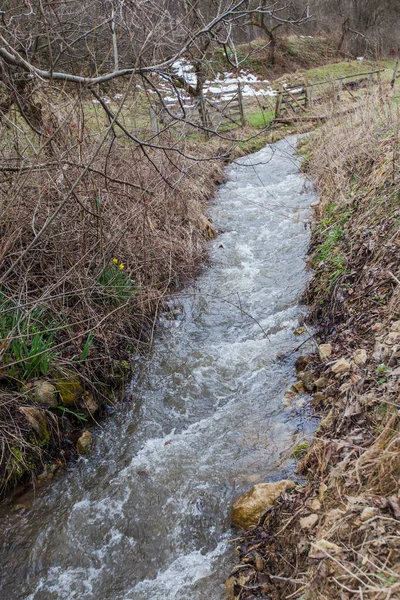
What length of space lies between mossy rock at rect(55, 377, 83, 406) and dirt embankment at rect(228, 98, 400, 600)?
5.76 feet

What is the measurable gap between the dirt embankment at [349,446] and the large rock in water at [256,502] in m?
0.09

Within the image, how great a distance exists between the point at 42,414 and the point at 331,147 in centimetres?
636

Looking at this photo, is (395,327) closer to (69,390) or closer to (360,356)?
(360,356)

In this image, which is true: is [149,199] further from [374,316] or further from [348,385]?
[348,385]

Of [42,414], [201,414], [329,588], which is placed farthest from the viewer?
[201,414]

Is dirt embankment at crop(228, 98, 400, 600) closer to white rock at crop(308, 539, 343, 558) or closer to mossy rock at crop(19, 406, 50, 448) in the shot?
white rock at crop(308, 539, 343, 558)

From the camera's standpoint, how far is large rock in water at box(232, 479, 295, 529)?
281 centimetres

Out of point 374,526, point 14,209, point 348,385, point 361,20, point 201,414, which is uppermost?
point 361,20

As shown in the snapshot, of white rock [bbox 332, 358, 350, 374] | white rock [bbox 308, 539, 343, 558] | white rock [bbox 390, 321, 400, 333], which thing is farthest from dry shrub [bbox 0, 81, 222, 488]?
white rock [bbox 390, 321, 400, 333]

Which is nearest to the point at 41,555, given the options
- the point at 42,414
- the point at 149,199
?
the point at 42,414

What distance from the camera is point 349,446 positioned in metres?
2.42

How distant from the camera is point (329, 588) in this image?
1.83 metres

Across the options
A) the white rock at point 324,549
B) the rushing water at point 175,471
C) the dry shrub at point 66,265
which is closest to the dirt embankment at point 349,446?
the white rock at point 324,549

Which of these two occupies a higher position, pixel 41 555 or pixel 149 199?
pixel 149 199
